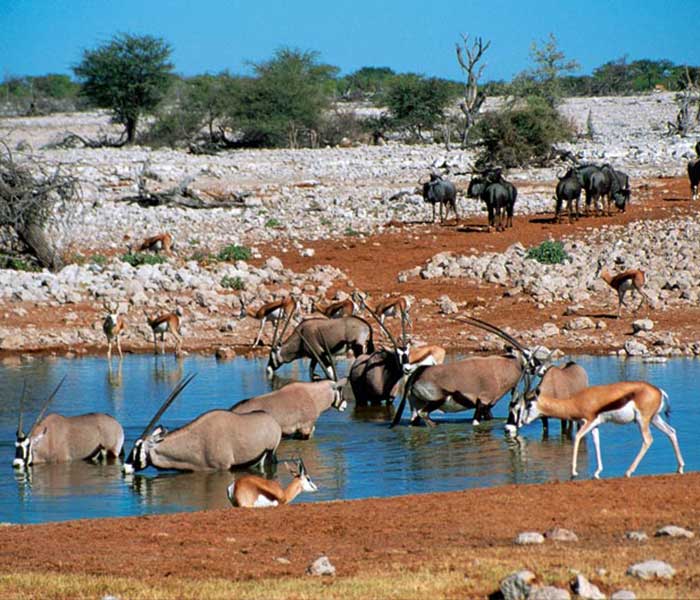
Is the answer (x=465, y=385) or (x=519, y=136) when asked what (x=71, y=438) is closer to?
(x=465, y=385)

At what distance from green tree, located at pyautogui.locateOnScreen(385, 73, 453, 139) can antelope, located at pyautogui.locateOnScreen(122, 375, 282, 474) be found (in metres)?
40.3

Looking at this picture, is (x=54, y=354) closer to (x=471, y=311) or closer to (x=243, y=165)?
(x=471, y=311)

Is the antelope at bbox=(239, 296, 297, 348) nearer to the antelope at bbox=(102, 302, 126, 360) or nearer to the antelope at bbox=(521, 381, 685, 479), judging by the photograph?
the antelope at bbox=(102, 302, 126, 360)

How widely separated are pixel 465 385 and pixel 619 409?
337 cm

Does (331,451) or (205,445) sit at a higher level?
(205,445)

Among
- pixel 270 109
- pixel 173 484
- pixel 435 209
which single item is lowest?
pixel 173 484

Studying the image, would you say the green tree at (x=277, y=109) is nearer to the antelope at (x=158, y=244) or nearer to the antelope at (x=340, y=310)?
the antelope at (x=158, y=244)

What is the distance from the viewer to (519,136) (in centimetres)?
3894

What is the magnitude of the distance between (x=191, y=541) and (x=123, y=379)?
954 centimetres

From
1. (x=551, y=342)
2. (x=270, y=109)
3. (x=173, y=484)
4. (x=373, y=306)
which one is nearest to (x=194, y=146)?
(x=270, y=109)

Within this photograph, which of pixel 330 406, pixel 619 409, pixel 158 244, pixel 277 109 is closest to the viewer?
pixel 619 409

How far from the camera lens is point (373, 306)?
74.2 ft

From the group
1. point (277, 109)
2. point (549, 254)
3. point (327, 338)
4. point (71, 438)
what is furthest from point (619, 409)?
point (277, 109)

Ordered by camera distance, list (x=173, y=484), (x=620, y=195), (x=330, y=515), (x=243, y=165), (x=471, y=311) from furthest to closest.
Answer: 1. (x=243, y=165)
2. (x=620, y=195)
3. (x=471, y=311)
4. (x=173, y=484)
5. (x=330, y=515)
